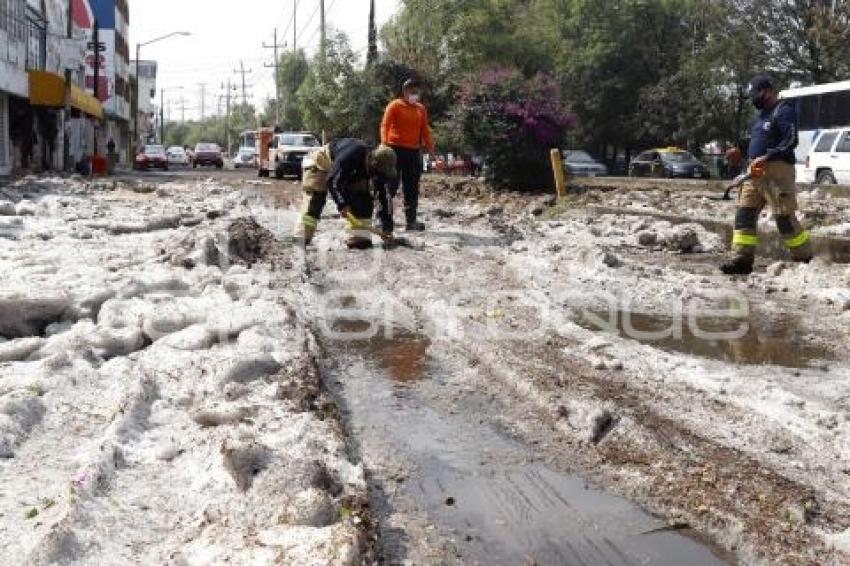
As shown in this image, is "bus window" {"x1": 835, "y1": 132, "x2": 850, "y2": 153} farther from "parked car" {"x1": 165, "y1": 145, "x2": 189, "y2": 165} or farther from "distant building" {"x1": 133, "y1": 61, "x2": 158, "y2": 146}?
"distant building" {"x1": 133, "y1": 61, "x2": 158, "y2": 146}

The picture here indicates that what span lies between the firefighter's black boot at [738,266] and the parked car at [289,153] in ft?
67.4

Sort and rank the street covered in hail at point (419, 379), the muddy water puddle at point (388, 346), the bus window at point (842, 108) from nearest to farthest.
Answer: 1. the street covered in hail at point (419, 379)
2. the muddy water puddle at point (388, 346)
3. the bus window at point (842, 108)

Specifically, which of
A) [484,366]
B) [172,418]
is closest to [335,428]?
[172,418]

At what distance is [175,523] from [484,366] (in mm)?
2479

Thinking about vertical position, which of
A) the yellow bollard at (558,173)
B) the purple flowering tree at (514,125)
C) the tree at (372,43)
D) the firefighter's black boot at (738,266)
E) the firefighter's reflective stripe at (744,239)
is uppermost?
the tree at (372,43)

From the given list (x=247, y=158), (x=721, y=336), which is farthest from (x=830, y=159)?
(x=247, y=158)

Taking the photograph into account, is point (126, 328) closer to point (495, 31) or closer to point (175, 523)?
point (175, 523)

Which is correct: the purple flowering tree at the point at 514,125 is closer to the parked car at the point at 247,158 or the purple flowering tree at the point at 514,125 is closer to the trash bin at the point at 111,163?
the trash bin at the point at 111,163

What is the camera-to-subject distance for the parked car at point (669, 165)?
3127 cm

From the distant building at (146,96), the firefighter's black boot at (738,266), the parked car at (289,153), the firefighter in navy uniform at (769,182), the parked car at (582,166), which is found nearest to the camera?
the firefighter in navy uniform at (769,182)

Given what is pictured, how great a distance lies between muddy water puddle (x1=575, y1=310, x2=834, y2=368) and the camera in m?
5.21

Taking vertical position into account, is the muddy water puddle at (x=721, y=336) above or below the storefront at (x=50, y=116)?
below

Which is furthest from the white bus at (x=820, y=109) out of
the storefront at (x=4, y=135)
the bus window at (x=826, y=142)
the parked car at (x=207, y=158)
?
the parked car at (x=207, y=158)

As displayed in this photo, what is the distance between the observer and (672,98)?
40781 millimetres
